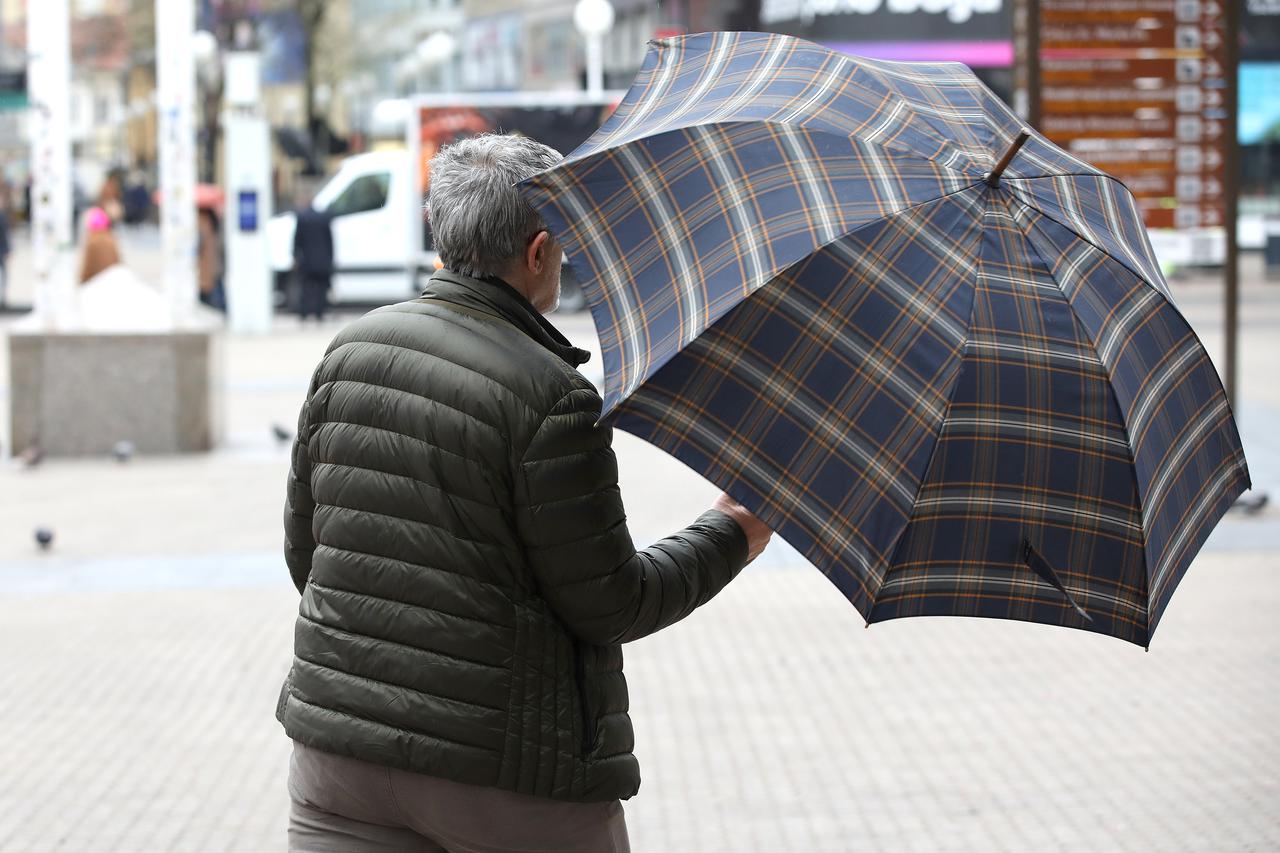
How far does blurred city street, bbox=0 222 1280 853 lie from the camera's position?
5094 millimetres

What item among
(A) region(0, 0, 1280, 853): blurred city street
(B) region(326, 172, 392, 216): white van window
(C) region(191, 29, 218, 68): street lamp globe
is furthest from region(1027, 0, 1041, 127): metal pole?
(C) region(191, 29, 218, 68): street lamp globe

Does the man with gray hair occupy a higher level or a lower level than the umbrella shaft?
lower

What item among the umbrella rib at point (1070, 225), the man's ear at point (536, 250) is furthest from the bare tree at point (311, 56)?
the man's ear at point (536, 250)

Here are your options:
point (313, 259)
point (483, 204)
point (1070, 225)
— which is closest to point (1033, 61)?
point (1070, 225)

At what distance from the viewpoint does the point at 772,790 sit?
5.36 m

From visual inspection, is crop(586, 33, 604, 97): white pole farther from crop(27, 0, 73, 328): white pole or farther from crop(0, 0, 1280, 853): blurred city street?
crop(27, 0, 73, 328): white pole

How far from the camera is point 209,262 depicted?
2395 centimetres

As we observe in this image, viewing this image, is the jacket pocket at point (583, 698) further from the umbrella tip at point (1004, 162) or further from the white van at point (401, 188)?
the white van at point (401, 188)

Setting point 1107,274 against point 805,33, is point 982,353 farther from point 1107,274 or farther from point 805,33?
point 805,33

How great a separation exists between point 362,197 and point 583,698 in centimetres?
2282

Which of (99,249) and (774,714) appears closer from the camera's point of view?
(774,714)

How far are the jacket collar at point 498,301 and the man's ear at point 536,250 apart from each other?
0.04 meters

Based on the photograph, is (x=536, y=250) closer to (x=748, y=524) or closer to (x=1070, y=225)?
(x=748, y=524)

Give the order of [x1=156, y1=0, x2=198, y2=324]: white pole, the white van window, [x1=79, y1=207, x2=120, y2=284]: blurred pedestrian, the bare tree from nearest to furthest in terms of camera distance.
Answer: [x1=156, y1=0, x2=198, y2=324]: white pole, [x1=79, y1=207, x2=120, y2=284]: blurred pedestrian, the white van window, the bare tree
